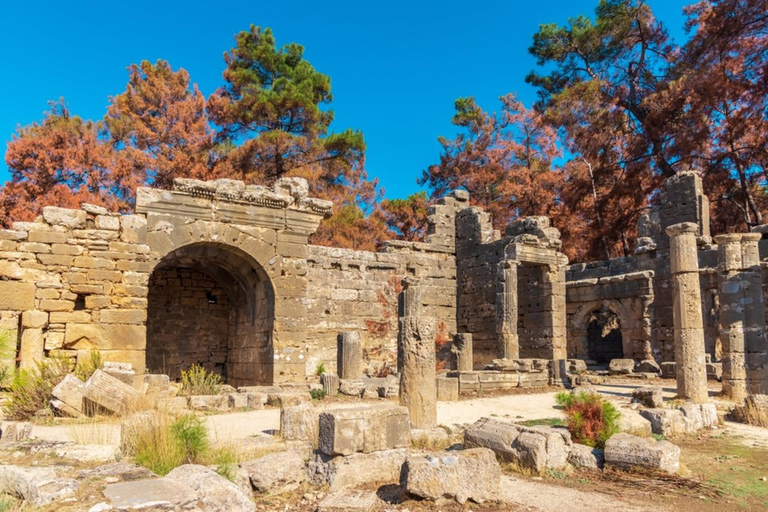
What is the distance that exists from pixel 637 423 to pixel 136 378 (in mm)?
7435

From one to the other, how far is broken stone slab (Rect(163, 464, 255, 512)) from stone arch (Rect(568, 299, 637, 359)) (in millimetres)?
17607

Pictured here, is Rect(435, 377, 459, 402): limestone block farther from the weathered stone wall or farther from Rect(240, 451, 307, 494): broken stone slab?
Rect(240, 451, 307, 494): broken stone slab

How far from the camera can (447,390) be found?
38.5 feet

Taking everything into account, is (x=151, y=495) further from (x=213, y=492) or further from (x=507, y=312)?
(x=507, y=312)

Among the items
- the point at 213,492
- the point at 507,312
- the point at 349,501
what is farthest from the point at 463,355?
the point at 213,492

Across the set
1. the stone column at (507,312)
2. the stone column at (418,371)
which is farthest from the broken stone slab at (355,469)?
the stone column at (507,312)

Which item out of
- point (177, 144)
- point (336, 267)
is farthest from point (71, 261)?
point (177, 144)

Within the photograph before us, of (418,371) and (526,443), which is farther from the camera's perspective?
(418,371)

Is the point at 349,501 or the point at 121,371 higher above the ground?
the point at 121,371

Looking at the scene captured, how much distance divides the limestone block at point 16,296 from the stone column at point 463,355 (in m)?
8.93

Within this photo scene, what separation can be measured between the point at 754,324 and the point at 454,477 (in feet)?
34.7

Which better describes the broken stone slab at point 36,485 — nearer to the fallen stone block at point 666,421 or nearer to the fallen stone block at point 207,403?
the fallen stone block at point 207,403

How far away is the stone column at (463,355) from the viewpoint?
1466 centimetres

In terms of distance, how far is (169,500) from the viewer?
4086 millimetres
